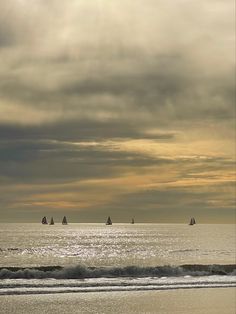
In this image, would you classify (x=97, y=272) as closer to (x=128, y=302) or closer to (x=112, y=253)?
(x=128, y=302)

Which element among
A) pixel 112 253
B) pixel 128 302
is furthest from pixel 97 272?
pixel 112 253

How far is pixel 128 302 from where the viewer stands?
27859 millimetres

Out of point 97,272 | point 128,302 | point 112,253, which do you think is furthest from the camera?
point 112,253

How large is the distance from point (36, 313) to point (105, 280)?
46.4 feet

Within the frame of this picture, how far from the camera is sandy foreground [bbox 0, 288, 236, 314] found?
2558 centimetres

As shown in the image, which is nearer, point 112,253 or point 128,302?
point 128,302

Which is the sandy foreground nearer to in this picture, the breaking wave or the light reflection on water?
the breaking wave

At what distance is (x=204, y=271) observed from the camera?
1806 inches

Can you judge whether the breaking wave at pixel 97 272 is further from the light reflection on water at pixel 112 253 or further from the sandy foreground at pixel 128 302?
the light reflection on water at pixel 112 253

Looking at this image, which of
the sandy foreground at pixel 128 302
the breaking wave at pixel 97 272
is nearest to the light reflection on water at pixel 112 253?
the breaking wave at pixel 97 272

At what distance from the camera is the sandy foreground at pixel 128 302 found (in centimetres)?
2558

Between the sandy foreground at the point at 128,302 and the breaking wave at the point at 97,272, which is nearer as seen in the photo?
the sandy foreground at the point at 128,302

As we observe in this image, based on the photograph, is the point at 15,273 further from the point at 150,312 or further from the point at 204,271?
the point at 150,312

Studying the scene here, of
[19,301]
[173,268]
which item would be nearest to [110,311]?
[19,301]
